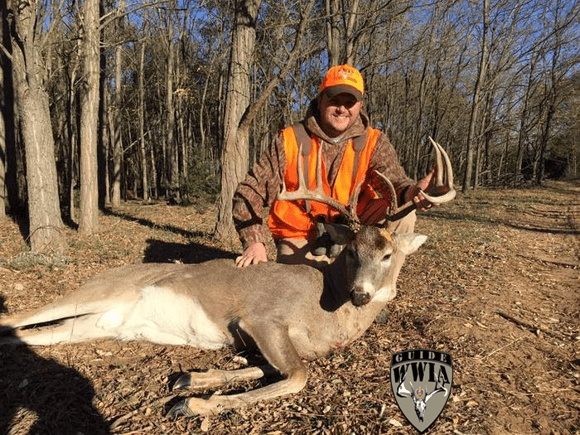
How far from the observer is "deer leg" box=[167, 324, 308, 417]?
101 inches

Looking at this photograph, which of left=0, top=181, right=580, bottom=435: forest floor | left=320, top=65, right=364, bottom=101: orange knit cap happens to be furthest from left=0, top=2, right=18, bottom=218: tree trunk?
left=320, top=65, right=364, bottom=101: orange knit cap

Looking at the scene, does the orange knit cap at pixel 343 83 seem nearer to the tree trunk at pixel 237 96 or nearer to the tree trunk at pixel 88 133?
the tree trunk at pixel 237 96

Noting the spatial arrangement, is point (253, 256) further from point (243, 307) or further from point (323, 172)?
point (323, 172)

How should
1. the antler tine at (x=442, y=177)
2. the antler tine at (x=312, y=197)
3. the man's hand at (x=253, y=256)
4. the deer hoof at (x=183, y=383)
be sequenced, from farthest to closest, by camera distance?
1. the man's hand at (x=253, y=256)
2. the antler tine at (x=312, y=197)
3. the antler tine at (x=442, y=177)
4. the deer hoof at (x=183, y=383)

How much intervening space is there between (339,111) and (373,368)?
216 cm

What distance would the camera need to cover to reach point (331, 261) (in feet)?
12.2

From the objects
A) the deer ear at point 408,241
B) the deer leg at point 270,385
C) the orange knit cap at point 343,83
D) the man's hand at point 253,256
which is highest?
the orange knit cap at point 343,83

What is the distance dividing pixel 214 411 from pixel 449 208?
510 inches

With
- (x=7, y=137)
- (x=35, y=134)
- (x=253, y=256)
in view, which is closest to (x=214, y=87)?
(x=7, y=137)

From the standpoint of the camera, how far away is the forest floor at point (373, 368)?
2490 mm

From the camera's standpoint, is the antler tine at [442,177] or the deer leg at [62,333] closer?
the antler tine at [442,177]

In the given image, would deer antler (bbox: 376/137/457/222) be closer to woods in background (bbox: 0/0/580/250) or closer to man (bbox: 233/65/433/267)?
man (bbox: 233/65/433/267)

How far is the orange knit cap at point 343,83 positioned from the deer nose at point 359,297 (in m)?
1.73

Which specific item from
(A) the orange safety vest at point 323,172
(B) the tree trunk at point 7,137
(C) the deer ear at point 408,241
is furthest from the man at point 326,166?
(B) the tree trunk at point 7,137
